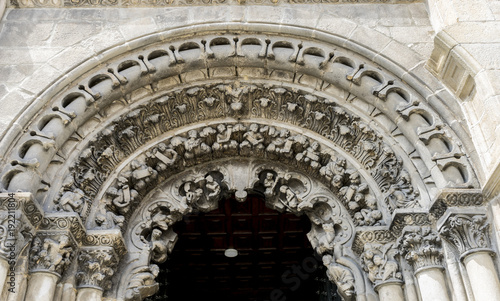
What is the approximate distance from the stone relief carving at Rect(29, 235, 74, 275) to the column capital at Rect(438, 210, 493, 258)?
10.4 ft

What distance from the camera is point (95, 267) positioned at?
498cm

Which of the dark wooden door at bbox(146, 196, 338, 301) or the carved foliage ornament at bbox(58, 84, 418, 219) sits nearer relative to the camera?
the carved foliage ornament at bbox(58, 84, 418, 219)

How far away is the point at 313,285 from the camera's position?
29.8ft

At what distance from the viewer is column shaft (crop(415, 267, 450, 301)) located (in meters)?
4.66

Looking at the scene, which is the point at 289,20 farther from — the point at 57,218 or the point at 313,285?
the point at 313,285

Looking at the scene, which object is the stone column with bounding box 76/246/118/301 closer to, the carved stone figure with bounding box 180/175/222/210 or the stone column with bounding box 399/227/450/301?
the carved stone figure with bounding box 180/175/222/210

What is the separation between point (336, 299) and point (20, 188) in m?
3.41

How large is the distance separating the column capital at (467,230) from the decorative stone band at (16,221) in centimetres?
339

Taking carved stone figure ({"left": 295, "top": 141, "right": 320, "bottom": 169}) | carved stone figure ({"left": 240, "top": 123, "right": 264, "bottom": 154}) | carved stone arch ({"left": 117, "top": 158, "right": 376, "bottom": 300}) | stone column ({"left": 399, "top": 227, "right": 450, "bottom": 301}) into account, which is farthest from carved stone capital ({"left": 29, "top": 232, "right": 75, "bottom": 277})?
stone column ({"left": 399, "top": 227, "right": 450, "bottom": 301})

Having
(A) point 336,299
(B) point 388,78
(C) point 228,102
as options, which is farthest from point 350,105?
(A) point 336,299

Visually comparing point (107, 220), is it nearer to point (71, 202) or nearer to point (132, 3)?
point (71, 202)

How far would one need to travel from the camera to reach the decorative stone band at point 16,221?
4499 mm

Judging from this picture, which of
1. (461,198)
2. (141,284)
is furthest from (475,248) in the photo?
(141,284)

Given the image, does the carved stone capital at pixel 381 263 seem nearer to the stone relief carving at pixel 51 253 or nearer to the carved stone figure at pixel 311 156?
the carved stone figure at pixel 311 156
